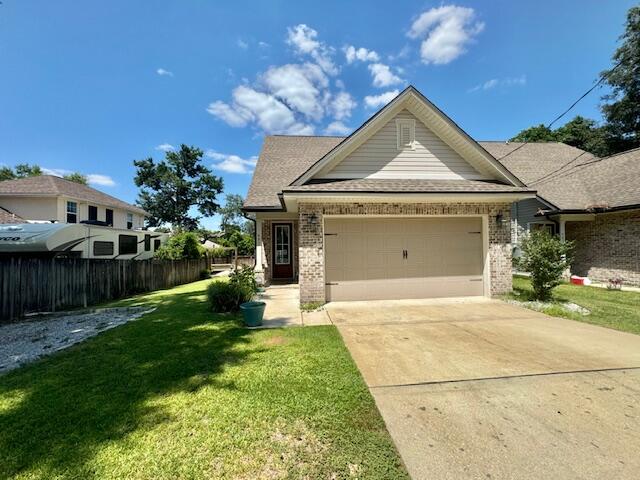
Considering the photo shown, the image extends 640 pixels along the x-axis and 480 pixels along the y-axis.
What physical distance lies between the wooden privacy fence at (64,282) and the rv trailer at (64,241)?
1.75 meters

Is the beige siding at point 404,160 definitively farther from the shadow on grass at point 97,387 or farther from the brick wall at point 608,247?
the brick wall at point 608,247

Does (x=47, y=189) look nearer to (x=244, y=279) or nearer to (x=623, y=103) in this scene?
(x=244, y=279)

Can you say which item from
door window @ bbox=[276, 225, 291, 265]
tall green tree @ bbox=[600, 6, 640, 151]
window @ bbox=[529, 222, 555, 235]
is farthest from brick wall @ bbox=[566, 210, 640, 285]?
tall green tree @ bbox=[600, 6, 640, 151]

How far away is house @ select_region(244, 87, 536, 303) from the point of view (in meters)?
8.30

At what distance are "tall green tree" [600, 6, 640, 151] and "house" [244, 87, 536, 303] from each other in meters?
25.8

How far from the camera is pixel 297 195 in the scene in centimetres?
792

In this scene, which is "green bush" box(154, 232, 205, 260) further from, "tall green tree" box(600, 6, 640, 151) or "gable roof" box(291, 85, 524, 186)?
"tall green tree" box(600, 6, 640, 151)

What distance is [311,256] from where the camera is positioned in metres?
8.27

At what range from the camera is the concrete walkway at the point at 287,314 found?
6.57 meters

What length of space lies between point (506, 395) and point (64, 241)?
14402 mm

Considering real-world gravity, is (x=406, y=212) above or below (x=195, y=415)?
above

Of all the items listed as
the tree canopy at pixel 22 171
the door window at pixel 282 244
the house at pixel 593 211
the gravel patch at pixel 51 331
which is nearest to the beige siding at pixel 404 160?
the door window at pixel 282 244

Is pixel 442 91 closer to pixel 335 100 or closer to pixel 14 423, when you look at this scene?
pixel 335 100

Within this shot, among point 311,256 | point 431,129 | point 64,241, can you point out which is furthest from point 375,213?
point 64,241
